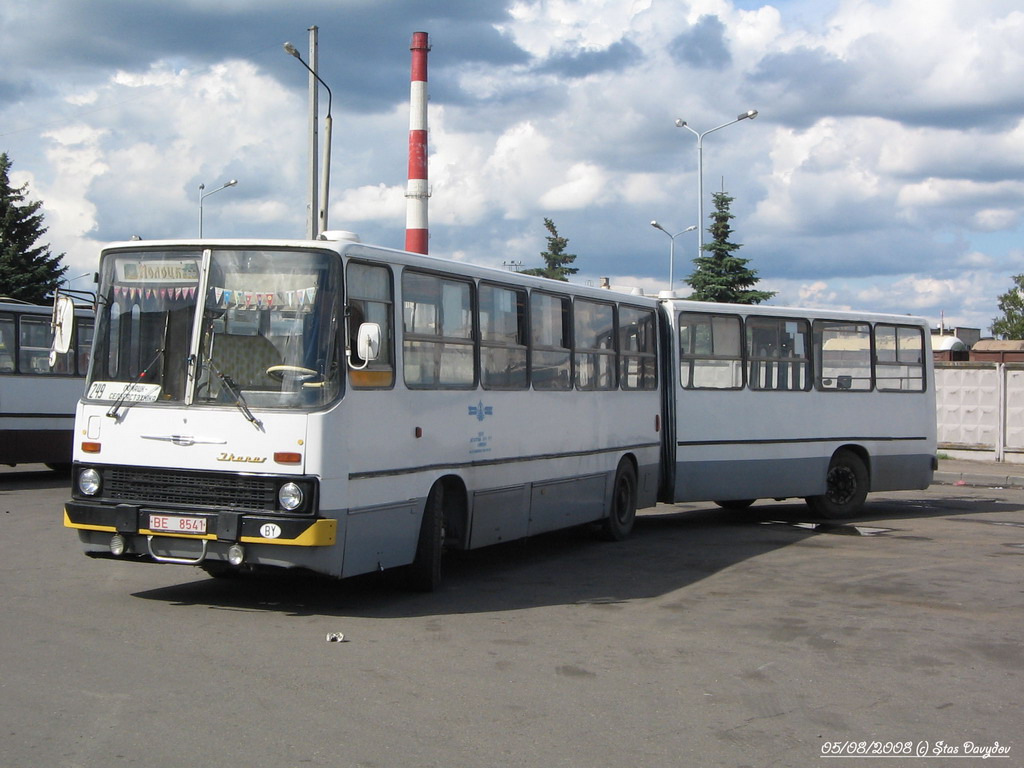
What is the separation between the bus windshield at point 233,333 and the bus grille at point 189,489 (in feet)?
1.76

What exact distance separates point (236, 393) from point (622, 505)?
6916 mm

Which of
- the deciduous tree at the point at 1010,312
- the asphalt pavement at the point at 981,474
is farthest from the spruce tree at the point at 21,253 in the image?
the deciduous tree at the point at 1010,312

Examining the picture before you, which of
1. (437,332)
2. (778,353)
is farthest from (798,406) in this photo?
(437,332)

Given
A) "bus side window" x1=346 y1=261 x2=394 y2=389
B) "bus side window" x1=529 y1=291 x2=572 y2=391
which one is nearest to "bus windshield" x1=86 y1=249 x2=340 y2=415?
"bus side window" x1=346 y1=261 x2=394 y2=389

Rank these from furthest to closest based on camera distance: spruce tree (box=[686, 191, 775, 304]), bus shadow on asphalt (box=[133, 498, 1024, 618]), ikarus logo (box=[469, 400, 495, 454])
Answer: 1. spruce tree (box=[686, 191, 775, 304])
2. ikarus logo (box=[469, 400, 495, 454])
3. bus shadow on asphalt (box=[133, 498, 1024, 618])

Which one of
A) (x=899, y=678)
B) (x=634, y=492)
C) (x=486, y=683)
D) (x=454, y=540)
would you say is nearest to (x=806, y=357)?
(x=634, y=492)

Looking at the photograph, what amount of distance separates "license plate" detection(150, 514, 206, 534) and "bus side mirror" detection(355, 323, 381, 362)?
1682 mm

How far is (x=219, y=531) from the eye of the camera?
28.7 feet

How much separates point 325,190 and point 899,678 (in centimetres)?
2080

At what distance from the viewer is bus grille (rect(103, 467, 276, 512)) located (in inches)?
344

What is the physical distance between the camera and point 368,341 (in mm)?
8781

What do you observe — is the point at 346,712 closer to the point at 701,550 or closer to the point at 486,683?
the point at 486,683

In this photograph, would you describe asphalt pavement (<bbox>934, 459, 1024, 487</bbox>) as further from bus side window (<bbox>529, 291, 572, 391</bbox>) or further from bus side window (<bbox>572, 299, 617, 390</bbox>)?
bus side window (<bbox>529, 291, 572, 391</bbox>)

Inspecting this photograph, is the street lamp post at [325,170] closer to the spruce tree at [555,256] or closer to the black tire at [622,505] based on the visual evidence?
the black tire at [622,505]
